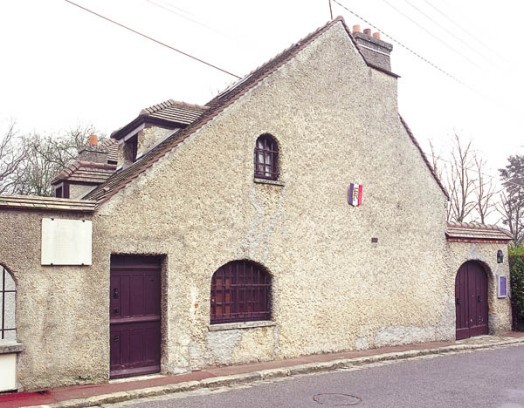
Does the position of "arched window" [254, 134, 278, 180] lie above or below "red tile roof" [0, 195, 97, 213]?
above

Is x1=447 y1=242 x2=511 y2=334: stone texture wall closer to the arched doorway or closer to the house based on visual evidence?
the house

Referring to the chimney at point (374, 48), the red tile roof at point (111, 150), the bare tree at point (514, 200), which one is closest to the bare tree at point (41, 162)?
the red tile roof at point (111, 150)

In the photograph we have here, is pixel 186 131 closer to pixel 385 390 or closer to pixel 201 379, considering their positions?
pixel 201 379

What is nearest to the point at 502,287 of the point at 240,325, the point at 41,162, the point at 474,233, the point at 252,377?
the point at 474,233

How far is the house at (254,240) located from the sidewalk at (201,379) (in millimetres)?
292

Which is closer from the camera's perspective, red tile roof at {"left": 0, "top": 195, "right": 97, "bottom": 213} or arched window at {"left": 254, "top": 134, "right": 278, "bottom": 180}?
red tile roof at {"left": 0, "top": 195, "right": 97, "bottom": 213}

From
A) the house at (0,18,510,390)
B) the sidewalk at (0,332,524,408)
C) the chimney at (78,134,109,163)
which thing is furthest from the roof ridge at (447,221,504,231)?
the chimney at (78,134,109,163)

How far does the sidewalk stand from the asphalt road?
0.85 feet

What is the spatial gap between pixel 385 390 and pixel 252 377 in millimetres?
2357

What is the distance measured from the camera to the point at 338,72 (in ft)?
43.8

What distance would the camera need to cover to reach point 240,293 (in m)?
11.4

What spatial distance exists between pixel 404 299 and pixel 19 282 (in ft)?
31.7

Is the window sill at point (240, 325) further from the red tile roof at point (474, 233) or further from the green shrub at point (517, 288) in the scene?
the green shrub at point (517, 288)

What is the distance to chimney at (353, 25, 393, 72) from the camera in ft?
48.3
